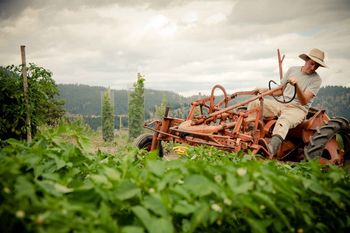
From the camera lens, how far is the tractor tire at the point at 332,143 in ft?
18.7

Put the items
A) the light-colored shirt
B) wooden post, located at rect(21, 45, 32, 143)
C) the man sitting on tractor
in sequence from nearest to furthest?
the man sitting on tractor
the light-colored shirt
wooden post, located at rect(21, 45, 32, 143)

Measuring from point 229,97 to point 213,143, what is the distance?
5.65 ft

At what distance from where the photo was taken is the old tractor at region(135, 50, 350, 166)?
543 cm

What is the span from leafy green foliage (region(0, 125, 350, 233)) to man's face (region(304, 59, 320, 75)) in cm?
529

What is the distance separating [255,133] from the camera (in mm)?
5707

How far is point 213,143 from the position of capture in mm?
5281

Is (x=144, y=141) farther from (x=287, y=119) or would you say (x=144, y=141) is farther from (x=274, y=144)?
(x=287, y=119)

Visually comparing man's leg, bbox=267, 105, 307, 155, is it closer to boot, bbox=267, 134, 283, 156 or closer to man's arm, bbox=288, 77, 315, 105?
boot, bbox=267, 134, 283, 156

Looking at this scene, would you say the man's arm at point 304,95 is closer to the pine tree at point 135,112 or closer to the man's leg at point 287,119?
the man's leg at point 287,119

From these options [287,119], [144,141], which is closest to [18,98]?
[144,141]

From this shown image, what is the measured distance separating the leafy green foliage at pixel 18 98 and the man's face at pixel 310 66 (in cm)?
639

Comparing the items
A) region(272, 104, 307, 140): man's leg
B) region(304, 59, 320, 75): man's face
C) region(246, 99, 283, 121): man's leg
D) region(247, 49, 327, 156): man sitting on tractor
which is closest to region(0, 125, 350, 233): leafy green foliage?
region(272, 104, 307, 140): man's leg

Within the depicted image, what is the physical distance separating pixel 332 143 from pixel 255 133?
5.70 ft

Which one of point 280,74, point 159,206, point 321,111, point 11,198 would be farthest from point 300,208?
point 280,74
